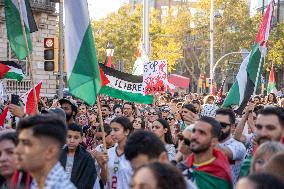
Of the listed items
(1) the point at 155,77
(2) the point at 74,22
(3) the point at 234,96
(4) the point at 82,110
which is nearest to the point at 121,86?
(4) the point at 82,110

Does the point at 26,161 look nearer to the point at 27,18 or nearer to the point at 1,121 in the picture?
the point at 1,121

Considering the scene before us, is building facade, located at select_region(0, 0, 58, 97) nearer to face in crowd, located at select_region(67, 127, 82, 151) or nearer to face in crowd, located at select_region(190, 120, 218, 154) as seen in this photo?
face in crowd, located at select_region(67, 127, 82, 151)

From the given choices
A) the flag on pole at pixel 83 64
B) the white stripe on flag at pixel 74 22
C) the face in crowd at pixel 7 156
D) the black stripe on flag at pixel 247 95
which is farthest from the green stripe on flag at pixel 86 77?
the black stripe on flag at pixel 247 95

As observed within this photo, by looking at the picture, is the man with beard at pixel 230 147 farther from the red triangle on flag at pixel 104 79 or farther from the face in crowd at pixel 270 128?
the red triangle on flag at pixel 104 79

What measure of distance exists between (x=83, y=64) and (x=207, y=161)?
2.78m

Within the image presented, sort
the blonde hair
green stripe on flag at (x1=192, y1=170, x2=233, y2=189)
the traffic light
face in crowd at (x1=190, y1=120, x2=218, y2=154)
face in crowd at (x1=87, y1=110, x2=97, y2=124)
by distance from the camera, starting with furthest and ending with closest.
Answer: the traffic light < face in crowd at (x1=87, y1=110, x2=97, y2=124) < face in crowd at (x1=190, y1=120, x2=218, y2=154) < green stripe on flag at (x1=192, y1=170, x2=233, y2=189) < the blonde hair

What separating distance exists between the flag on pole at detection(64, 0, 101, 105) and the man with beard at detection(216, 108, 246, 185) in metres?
1.43

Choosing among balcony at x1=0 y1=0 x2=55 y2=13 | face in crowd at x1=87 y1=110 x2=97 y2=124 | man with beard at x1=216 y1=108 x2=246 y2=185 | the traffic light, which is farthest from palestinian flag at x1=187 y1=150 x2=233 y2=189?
balcony at x1=0 y1=0 x2=55 y2=13

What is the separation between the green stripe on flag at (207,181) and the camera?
5.45 metres

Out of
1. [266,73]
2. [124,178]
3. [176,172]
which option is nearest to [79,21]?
[124,178]

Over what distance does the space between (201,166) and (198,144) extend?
0.70 feet

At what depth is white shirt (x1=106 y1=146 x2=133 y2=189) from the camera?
685 centimetres

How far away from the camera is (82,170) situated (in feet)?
23.5

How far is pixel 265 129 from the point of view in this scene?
6273mm
